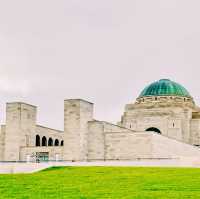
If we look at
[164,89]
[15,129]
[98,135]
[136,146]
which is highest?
[164,89]

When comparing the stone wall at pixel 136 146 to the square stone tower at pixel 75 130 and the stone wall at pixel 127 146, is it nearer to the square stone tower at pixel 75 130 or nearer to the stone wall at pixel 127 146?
the stone wall at pixel 127 146

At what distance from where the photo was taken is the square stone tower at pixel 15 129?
53.9 meters

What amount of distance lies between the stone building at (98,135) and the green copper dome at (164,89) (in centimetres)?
149

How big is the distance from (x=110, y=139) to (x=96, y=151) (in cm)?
196

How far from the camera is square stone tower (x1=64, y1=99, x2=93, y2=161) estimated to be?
166ft

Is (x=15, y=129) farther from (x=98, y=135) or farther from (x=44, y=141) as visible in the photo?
(x=98, y=135)

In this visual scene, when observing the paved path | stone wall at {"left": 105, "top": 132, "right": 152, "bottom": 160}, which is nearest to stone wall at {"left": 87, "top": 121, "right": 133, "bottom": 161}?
stone wall at {"left": 105, "top": 132, "right": 152, "bottom": 160}

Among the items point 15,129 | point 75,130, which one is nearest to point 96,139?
point 75,130

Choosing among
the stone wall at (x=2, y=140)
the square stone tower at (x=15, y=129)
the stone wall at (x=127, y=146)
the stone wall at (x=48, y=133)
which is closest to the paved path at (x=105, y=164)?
the stone wall at (x=127, y=146)

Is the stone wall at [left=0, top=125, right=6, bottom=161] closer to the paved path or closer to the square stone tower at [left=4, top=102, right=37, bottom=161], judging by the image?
the square stone tower at [left=4, top=102, right=37, bottom=161]

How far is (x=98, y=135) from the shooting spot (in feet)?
169

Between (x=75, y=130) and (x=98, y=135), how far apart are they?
8.53ft

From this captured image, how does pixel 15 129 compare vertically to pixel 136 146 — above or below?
above

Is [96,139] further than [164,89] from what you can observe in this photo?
No
